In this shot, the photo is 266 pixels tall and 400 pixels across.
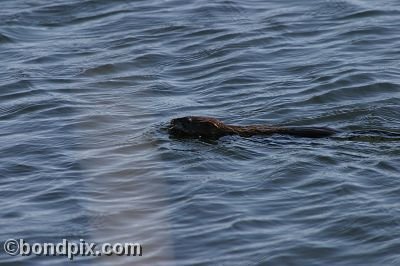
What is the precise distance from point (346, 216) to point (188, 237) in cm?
126

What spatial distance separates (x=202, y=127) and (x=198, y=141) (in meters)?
0.15

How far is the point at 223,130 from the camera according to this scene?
36.0ft

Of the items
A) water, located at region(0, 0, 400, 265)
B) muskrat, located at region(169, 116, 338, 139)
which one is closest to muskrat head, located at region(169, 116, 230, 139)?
muskrat, located at region(169, 116, 338, 139)

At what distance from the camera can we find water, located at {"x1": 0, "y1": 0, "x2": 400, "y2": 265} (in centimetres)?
890

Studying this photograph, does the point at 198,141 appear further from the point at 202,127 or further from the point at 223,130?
the point at 223,130

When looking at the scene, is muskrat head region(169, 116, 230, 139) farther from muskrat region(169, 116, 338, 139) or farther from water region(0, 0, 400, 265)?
water region(0, 0, 400, 265)

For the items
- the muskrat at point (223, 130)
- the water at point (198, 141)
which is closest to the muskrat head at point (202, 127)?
the muskrat at point (223, 130)

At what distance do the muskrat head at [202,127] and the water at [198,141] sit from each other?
4.3 inches

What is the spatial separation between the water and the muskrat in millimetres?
95

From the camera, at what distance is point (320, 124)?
1155 cm

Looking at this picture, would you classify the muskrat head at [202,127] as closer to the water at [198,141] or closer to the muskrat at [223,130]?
the muskrat at [223,130]

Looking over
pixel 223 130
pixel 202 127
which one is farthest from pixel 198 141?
pixel 223 130

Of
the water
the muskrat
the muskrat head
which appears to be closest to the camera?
the water

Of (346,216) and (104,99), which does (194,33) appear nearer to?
(104,99)
